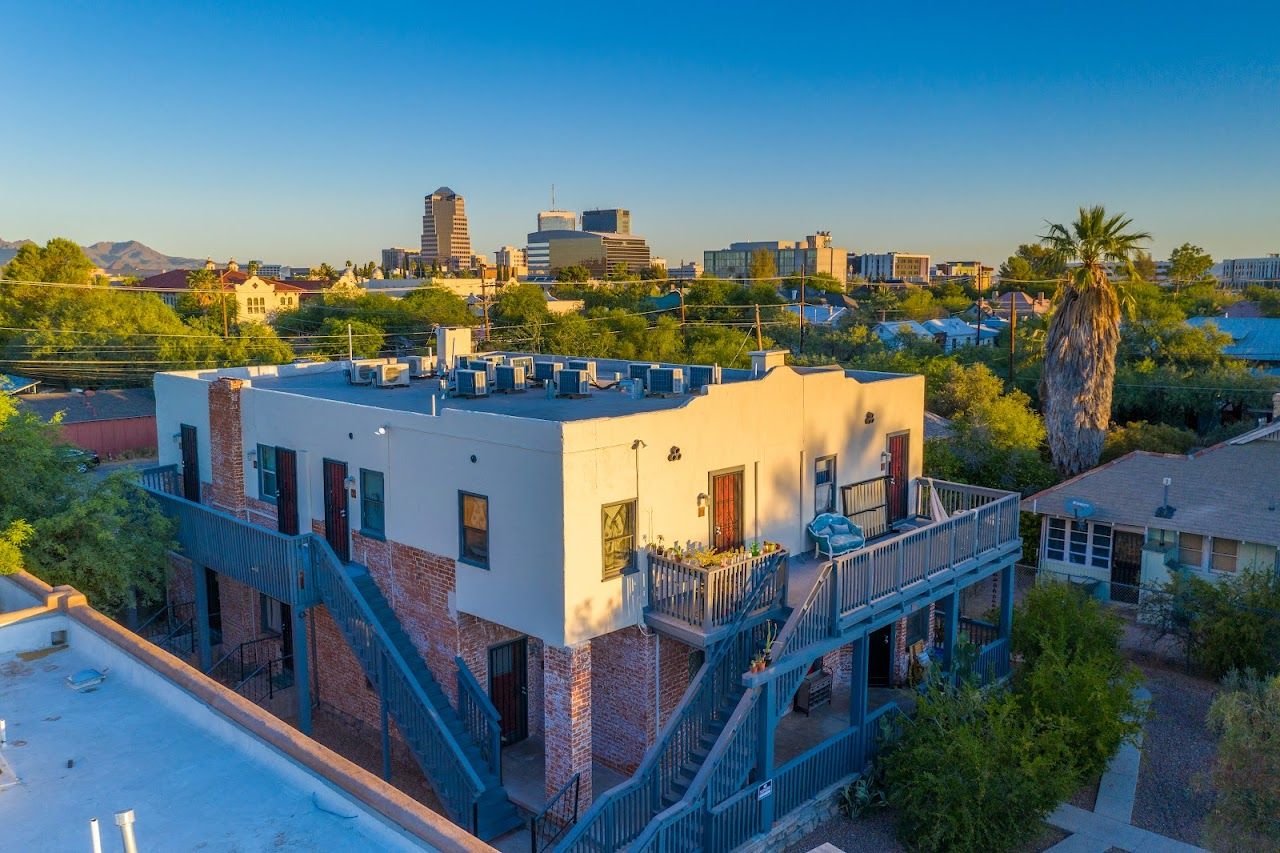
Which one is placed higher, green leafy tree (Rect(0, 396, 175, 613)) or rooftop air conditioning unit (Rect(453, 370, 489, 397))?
rooftop air conditioning unit (Rect(453, 370, 489, 397))

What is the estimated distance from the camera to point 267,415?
17.8 meters

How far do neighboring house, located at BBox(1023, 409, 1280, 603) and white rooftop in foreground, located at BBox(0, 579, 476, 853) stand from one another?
63.9 ft

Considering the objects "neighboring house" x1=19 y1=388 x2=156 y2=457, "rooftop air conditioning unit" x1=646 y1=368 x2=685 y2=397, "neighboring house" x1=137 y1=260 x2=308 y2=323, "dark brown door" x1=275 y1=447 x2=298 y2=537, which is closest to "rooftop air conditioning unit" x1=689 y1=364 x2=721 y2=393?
"rooftop air conditioning unit" x1=646 y1=368 x2=685 y2=397

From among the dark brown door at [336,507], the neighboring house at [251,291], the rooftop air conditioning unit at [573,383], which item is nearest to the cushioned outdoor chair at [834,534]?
the rooftop air conditioning unit at [573,383]

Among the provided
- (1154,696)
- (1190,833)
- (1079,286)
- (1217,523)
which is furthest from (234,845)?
(1079,286)

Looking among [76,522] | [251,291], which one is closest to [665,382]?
[76,522]

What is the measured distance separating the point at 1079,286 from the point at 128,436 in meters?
41.2

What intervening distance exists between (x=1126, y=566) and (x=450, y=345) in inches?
679

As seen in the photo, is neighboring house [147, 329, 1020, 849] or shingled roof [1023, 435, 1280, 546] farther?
shingled roof [1023, 435, 1280, 546]

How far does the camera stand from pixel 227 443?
61.8 feet

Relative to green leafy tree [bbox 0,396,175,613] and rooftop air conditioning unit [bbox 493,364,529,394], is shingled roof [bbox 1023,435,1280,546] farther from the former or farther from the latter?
green leafy tree [bbox 0,396,175,613]

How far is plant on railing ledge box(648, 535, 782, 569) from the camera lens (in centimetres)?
1341

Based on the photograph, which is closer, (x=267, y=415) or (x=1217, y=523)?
(x=267, y=415)

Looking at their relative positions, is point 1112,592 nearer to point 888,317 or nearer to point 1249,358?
point 1249,358
